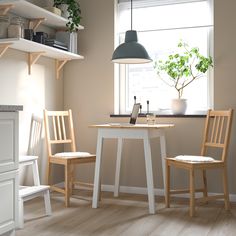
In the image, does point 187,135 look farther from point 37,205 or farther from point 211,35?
point 37,205

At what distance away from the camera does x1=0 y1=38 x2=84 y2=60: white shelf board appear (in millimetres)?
3352

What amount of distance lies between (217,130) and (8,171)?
2.18 metres

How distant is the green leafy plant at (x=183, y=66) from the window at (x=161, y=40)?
0.25 ft

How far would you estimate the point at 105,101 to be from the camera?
4484 millimetres

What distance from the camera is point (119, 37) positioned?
4.57 meters

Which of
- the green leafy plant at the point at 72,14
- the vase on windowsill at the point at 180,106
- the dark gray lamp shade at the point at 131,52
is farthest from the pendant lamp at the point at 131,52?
the green leafy plant at the point at 72,14

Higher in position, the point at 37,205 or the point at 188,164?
the point at 188,164

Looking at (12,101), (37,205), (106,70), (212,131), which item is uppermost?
(106,70)

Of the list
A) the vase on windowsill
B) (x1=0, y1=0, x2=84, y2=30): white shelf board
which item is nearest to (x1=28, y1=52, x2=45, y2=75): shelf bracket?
(x1=0, y1=0, x2=84, y2=30): white shelf board

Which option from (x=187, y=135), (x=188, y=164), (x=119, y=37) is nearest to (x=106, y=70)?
(x=119, y=37)

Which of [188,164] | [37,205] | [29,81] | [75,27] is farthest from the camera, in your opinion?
[75,27]

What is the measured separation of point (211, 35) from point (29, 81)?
202cm

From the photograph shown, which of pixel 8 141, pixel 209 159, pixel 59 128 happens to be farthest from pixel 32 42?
pixel 209 159

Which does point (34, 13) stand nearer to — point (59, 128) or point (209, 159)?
point (59, 128)
